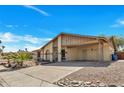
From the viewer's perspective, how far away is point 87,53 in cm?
2445

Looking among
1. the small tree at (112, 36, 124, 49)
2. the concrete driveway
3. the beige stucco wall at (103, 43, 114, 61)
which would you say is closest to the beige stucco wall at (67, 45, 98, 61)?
the beige stucco wall at (103, 43, 114, 61)

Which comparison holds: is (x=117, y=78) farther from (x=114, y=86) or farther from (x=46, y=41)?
(x=46, y=41)

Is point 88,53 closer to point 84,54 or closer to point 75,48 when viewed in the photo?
point 84,54

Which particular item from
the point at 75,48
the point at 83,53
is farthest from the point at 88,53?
the point at 75,48

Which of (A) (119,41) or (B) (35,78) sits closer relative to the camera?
(B) (35,78)

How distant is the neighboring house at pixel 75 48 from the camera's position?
2223 centimetres

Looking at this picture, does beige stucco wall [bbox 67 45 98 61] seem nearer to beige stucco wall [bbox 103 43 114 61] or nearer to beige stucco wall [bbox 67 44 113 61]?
beige stucco wall [bbox 67 44 113 61]

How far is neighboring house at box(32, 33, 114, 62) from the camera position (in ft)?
72.9

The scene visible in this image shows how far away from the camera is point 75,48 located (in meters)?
25.4

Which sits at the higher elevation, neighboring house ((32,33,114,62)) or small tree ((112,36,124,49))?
small tree ((112,36,124,49))

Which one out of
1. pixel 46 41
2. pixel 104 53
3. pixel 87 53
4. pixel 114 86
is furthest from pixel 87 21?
pixel 46 41

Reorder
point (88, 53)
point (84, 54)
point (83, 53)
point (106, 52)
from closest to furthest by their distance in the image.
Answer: point (106, 52) → point (88, 53) → point (84, 54) → point (83, 53)

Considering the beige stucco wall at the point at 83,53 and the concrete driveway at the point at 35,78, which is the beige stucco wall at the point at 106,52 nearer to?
the beige stucco wall at the point at 83,53
